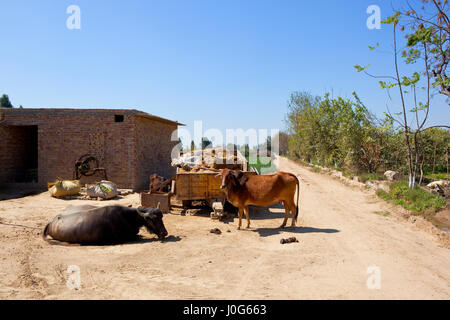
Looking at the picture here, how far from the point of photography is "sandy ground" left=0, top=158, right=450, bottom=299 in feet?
13.2

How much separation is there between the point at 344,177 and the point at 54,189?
1461cm

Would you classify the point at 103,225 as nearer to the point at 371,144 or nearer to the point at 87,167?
the point at 87,167

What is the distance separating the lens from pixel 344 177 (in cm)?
1716

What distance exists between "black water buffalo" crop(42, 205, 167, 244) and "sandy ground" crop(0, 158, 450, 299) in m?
0.30

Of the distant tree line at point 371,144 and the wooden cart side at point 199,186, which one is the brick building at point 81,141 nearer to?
the wooden cart side at point 199,186

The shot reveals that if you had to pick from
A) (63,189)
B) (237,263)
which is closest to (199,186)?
(237,263)

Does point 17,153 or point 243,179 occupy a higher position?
point 17,153

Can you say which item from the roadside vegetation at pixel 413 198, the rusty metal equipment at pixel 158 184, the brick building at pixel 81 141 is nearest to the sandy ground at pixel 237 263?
the roadside vegetation at pixel 413 198

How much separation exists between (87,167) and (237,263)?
31.5ft

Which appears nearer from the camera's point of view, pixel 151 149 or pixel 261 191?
pixel 261 191

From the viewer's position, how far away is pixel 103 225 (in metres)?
6.20

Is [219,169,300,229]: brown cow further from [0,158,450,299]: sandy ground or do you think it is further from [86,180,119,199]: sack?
[86,180,119,199]: sack

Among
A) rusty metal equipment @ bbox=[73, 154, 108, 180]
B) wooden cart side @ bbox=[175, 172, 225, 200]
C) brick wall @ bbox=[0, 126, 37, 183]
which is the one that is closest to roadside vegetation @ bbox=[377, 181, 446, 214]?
wooden cart side @ bbox=[175, 172, 225, 200]

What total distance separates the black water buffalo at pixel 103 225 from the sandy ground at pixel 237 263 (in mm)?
296
